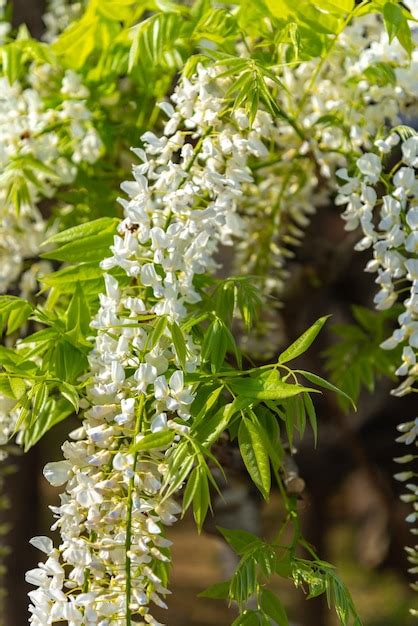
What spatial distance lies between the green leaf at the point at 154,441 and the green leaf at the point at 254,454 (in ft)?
0.25

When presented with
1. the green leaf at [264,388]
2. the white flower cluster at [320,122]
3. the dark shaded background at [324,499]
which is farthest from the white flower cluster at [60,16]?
the green leaf at [264,388]

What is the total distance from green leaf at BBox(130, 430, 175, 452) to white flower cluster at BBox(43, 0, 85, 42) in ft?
4.30

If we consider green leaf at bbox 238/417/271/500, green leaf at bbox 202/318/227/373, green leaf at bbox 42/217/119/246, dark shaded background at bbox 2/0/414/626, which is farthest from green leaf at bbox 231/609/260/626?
green leaf at bbox 42/217/119/246

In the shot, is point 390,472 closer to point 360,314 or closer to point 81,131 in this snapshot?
point 360,314

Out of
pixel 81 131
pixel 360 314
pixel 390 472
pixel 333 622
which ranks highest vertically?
pixel 81 131

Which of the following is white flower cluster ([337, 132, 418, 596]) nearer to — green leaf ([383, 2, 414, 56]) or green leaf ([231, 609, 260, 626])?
green leaf ([383, 2, 414, 56])

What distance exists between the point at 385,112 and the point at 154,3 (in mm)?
386

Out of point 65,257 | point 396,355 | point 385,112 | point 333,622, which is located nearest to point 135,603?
point 65,257

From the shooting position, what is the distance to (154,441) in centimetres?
84

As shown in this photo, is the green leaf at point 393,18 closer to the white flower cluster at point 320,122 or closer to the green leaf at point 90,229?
the white flower cluster at point 320,122

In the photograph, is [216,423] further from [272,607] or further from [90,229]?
[90,229]

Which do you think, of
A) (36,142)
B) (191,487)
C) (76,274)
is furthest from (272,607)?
(36,142)

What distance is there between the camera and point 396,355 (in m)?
1.48

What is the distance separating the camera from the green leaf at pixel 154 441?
0.83 meters
